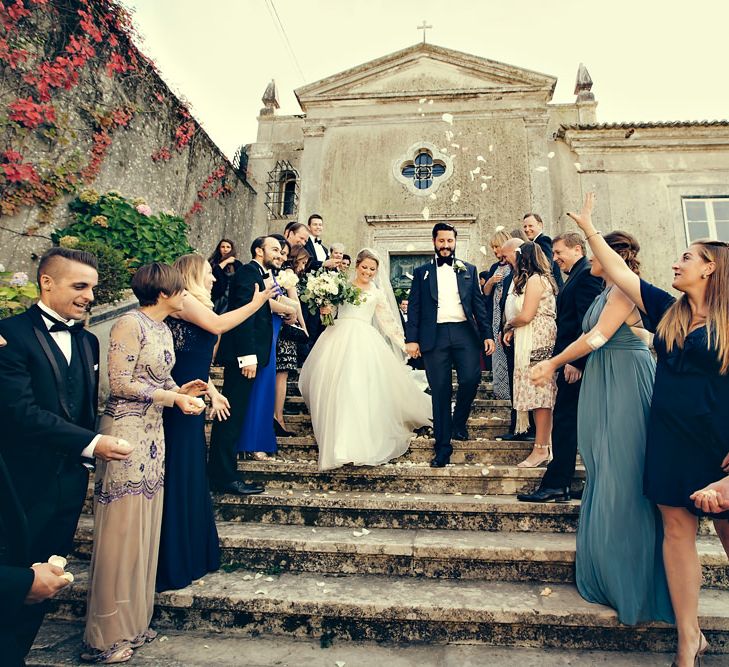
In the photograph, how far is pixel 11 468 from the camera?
2227 mm

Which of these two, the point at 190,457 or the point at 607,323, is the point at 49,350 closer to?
the point at 190,457

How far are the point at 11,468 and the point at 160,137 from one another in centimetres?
985

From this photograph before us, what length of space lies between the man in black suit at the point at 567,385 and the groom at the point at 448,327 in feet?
3.26

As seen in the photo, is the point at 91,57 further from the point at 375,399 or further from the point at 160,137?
the point at 375,399

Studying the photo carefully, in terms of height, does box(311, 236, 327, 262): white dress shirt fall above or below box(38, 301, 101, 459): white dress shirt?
above

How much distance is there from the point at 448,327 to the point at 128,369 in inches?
116

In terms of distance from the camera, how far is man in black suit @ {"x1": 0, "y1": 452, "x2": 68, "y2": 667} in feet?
5.38

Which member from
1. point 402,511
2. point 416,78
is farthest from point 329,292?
Answer: point 416,78

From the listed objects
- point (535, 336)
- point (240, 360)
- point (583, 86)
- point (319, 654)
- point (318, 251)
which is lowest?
point (319, 654)

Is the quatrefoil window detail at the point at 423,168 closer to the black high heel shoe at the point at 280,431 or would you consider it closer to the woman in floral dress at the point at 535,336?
the woman in floral dress at the point at 535,336

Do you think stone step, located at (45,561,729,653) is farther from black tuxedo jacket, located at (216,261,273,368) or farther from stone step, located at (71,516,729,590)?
black tuxedo jacket, located at (216,261,273,368)

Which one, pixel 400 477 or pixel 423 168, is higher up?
pixel 423 168

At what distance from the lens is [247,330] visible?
4.05m

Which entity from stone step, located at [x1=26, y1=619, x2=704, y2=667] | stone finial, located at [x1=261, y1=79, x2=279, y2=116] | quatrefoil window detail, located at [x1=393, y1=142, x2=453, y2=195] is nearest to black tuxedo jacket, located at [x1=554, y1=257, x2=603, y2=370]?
stone step, located at [x1=26, y1=619, x2=704, y2=667]
